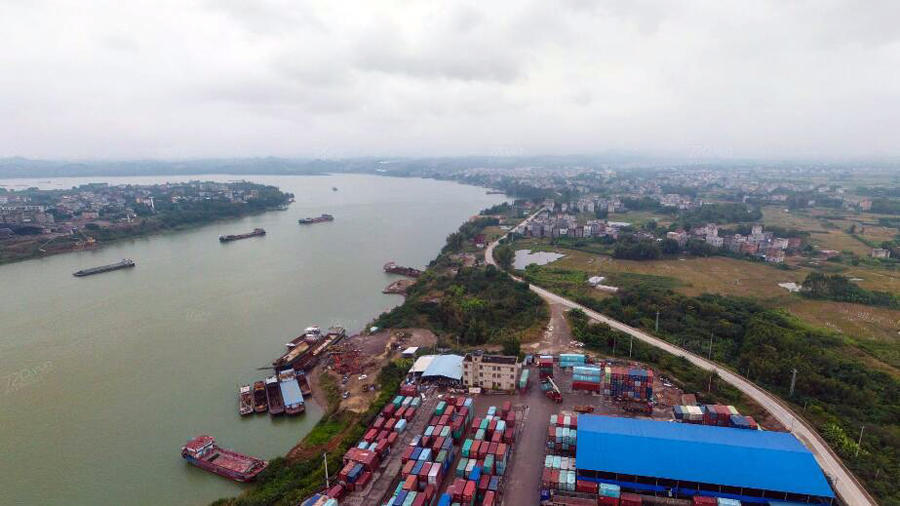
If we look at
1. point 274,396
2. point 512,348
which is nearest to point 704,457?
point 512,348

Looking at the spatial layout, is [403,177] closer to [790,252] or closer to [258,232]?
[258,232]

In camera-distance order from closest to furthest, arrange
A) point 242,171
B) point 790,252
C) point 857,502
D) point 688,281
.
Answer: point 857,502 → point 688,281 → point 790,252 → point 242,171

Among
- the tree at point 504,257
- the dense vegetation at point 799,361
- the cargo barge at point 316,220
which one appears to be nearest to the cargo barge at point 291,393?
the dense vegetation at point 799,361

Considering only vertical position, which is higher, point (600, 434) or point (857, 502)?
point (600, 434)

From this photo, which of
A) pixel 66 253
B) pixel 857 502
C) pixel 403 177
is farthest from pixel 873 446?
pixel 403 177

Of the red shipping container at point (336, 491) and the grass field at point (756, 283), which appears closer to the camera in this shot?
the red shipping container at point (336, 491)

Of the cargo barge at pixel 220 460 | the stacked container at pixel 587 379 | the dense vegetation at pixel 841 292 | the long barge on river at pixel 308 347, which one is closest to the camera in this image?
the cargo barge at pixel 220 460

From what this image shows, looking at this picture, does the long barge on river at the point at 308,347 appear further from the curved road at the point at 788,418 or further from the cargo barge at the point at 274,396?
the curved road at the point at 788,418
